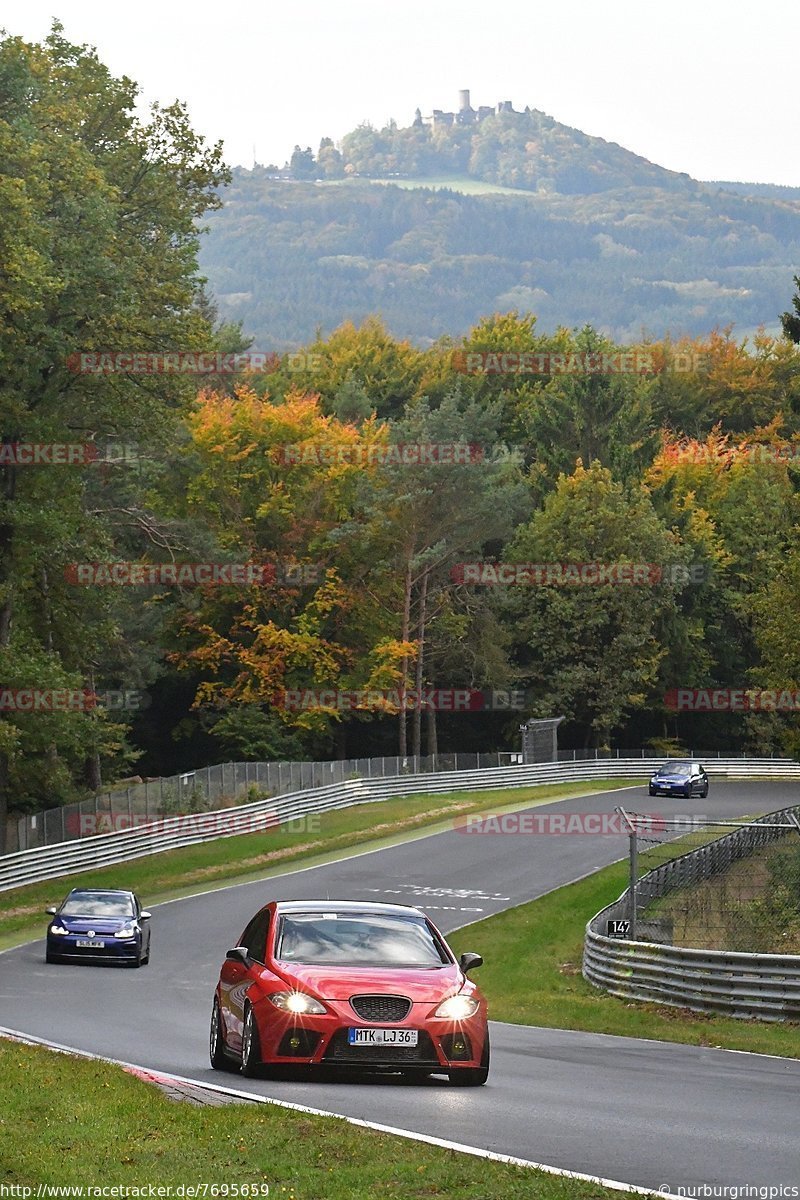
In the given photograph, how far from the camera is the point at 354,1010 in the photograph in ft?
42.5

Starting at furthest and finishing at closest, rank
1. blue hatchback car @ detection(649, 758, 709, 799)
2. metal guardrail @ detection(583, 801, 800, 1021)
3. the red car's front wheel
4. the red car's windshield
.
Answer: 1. blue hatchback car @ detection(649, 758, 709, 799)
2. metal guardrail @ detection(583, 801, 800, 1021)
3. the red car's windshield
4. the red car's front wheel

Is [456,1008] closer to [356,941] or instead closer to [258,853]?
[356,941]

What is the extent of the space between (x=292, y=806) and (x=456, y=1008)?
45.2 meters

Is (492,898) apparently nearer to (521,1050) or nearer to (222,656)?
(521,1050)

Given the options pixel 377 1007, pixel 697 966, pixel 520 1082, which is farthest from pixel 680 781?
pixel 377 1007

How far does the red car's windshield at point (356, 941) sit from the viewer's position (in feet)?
45.4

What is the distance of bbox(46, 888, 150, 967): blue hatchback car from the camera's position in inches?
1213

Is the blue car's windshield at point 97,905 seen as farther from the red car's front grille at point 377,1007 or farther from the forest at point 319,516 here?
the red car's front grille at point 377,1007

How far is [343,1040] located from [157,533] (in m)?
38.2

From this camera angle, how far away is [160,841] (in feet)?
166

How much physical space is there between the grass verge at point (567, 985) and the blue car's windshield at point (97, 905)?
633 centimetres

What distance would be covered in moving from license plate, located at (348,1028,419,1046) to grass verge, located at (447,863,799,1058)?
6.66 meters

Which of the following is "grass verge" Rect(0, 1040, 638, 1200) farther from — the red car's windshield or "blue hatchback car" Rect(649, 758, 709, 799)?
"blue hatchback car" Rect(649, 758, 709, 799)

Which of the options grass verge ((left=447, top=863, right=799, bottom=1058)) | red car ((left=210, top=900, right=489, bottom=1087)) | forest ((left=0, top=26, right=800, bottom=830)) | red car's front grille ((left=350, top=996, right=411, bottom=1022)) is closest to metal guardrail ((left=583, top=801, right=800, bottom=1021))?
grass verge ((left=447, top=863, right=799, bottom=1058))
